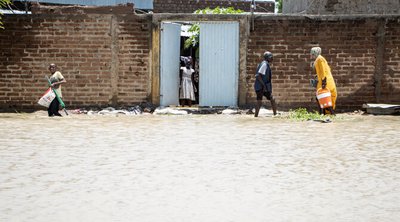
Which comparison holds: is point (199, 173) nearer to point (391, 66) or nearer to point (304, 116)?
point (304, 116)

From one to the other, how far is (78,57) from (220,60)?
346cm

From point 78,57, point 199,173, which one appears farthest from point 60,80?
point 199,173

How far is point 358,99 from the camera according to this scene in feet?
54.8

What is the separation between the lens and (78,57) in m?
16.6

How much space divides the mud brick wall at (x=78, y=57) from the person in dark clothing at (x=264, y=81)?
3007 mm

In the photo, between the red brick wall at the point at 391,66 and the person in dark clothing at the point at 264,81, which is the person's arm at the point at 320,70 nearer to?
the person in dark clothing at the point at 264,81

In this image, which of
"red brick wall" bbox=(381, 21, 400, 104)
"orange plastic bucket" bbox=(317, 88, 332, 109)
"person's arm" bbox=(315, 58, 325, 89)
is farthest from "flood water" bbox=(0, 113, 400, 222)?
"red brick wall" bbox=(381, 21, 400, 104)

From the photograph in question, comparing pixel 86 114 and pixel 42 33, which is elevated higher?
pixel 42 33

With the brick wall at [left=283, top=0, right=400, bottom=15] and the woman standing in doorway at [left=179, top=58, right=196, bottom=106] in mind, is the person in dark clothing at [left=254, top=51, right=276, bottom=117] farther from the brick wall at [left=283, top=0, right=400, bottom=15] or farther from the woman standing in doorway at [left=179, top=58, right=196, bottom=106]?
the brick wall at [left=283, top=0, right=400, bottom=15]

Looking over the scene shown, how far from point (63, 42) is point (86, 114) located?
1890 mm

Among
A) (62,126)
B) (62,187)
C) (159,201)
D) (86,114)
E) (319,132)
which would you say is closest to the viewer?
(159,201)

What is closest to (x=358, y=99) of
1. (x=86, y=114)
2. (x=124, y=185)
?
(x=86, y=114)

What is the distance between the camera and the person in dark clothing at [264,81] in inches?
594

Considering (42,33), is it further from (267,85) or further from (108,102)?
(267,85)
